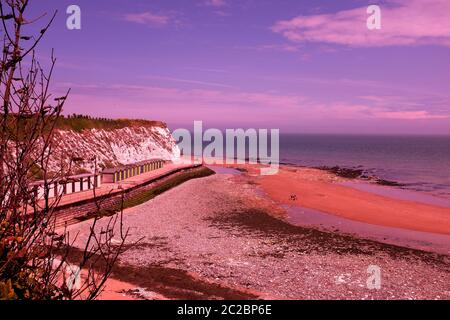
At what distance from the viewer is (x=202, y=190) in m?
44.0

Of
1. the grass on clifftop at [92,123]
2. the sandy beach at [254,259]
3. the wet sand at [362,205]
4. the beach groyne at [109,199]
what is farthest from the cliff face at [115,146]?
the wet sand at [362,205]

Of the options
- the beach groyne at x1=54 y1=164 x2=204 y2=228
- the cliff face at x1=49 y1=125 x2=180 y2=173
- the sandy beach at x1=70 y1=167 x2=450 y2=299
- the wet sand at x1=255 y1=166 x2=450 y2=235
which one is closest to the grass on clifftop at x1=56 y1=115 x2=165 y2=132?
the cliff face at x1=49 y1=125 x2=180 y2=173

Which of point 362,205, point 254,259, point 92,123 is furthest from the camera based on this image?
point 92,123

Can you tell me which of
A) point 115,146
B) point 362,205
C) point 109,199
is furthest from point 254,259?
point 115,146

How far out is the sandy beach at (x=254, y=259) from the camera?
1642 cm

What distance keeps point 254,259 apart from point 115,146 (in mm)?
46424

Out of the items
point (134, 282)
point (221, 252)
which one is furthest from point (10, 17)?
point (221, 252)

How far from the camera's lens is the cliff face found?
47.2 m

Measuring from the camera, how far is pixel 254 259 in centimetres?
2033

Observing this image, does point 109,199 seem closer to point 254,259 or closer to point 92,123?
point 254,259
